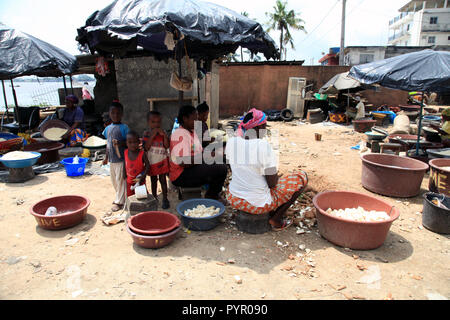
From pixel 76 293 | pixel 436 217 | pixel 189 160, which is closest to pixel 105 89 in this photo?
pixel 189 160

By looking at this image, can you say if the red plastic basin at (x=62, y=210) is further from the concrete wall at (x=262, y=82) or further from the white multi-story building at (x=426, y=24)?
the white multi-story building at (x=426, y=24)

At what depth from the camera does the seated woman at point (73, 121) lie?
24.1 ft

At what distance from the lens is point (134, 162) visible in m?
4.02

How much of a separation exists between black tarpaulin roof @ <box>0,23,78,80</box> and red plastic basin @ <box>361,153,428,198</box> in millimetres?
7133

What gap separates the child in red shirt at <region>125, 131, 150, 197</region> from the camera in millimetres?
3992

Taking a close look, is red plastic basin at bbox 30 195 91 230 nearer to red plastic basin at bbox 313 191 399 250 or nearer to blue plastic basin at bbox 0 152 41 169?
blue plastic basin at bbox 0 152 41 169

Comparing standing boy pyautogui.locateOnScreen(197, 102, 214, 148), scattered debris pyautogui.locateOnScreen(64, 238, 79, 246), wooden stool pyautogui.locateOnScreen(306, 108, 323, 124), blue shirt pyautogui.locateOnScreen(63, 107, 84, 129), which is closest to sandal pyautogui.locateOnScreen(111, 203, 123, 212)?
scattered debris pyautogui.locateOnScreen(64, 238, 79, 246)

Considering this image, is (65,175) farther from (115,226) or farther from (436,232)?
(436,232)

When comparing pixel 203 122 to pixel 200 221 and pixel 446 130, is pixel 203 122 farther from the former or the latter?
pixel 446 130

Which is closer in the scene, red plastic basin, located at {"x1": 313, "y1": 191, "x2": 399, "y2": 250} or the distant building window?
red plastic basin, located at {"x1": 313, "y1": 191, "x2": 399, "y2": 250}

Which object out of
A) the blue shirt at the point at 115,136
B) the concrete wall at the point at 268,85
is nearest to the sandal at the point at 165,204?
the blue shirt at the point at 115,136

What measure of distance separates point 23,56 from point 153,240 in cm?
589
